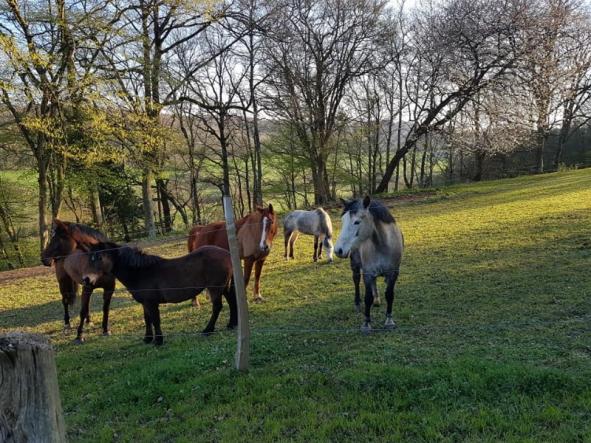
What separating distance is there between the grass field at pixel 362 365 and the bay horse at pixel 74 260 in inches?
17.8

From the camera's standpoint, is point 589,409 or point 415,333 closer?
point 589,409

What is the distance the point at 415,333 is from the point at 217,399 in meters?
2.59

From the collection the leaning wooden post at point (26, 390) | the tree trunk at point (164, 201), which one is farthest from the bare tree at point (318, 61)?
the leaning wooden post at point (26, 390)

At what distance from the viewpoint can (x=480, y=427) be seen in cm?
346

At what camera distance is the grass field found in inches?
145

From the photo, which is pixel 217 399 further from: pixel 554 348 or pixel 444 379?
pixel 554 348

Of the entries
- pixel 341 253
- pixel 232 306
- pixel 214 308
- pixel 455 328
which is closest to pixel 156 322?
pixel 214 308

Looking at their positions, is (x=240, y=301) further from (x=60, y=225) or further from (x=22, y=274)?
(x=22, y=274)

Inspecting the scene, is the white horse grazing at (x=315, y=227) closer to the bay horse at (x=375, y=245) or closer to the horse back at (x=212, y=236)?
the horse back at (x=212, y=236)

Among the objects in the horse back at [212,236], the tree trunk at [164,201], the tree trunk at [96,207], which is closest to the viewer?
the horse back at [212,236]

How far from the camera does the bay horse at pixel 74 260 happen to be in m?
6.91

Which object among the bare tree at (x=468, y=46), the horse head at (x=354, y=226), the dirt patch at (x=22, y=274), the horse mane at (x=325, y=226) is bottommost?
the dirt patch at (x=22, y=274)

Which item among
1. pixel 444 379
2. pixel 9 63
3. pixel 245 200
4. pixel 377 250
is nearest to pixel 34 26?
pixel 9 63

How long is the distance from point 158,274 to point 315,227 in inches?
222
